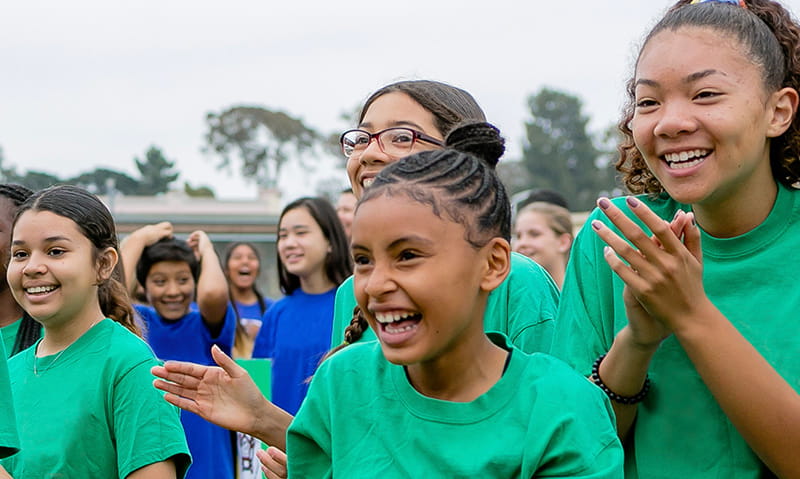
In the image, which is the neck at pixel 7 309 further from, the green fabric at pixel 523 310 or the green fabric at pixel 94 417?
the green fabric at pixel 523 310

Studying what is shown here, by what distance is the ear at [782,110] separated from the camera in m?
2.50

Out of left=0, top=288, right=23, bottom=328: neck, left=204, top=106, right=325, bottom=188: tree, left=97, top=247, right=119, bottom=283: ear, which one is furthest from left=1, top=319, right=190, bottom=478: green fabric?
left=204, top=106, right=325, bottom=188: tree

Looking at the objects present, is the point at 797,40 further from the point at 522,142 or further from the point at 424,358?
the point at 522,142

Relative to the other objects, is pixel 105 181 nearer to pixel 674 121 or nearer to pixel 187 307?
pixel 187 307

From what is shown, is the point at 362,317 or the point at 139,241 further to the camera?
the point at 139,241

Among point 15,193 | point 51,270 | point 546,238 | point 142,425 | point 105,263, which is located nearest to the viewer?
point 142,425

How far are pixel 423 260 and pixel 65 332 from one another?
2.04 m

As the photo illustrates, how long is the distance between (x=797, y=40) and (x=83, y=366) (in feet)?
8.52

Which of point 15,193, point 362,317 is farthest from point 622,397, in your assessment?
point 15,193

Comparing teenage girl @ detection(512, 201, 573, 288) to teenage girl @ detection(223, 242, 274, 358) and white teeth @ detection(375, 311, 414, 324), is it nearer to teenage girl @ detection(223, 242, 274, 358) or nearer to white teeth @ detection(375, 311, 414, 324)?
teenage girl @ detection(223, 242, 274, 358)

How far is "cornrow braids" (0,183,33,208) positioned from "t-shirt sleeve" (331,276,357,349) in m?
1.86

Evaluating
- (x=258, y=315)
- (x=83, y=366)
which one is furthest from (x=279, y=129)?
(x=83, y=366)

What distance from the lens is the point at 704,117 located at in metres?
2.38

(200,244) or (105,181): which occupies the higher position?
(105,181)
